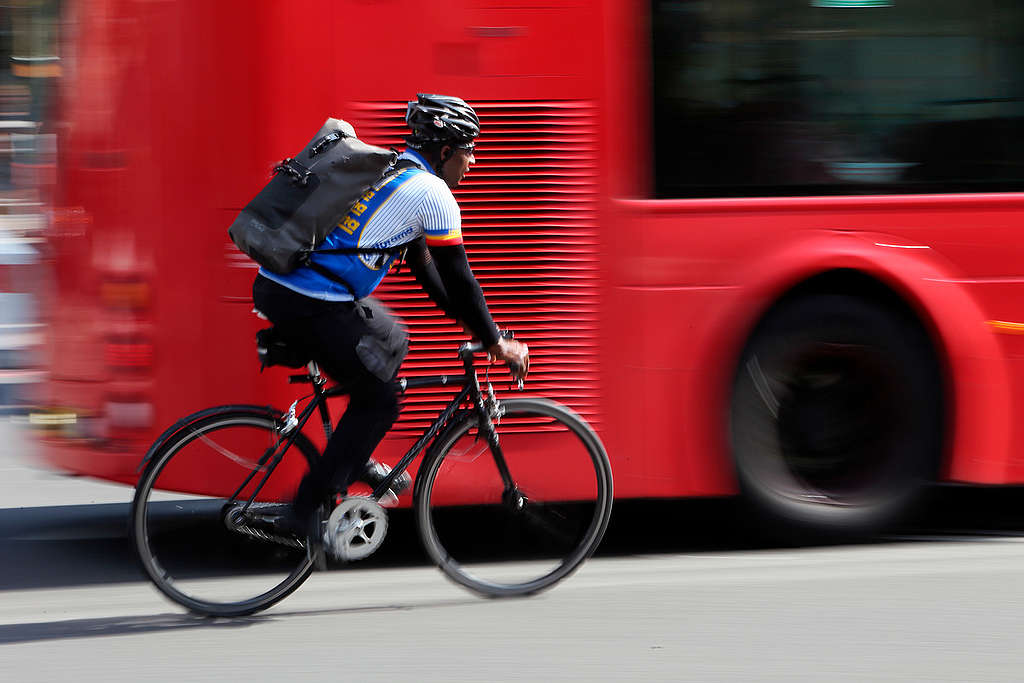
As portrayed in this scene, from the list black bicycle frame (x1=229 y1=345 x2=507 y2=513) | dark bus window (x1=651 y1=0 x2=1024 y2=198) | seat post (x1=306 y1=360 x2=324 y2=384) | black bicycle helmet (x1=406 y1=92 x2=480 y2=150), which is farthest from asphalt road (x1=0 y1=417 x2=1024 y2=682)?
black bicycle helmet (x1=406 y1=92 x2=480 y2=150)

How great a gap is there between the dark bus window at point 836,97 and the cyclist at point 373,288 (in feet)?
4.00

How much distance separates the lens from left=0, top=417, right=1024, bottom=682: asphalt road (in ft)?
13.6

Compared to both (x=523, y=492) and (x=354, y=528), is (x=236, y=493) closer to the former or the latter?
(x=354, y=528)

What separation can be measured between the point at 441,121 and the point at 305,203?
1.72 feet

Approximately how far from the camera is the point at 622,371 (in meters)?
5.48

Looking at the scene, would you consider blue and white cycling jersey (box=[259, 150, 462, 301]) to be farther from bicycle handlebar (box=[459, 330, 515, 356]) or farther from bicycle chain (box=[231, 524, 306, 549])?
bicycle chain (box=[231, 524, 306, 549])

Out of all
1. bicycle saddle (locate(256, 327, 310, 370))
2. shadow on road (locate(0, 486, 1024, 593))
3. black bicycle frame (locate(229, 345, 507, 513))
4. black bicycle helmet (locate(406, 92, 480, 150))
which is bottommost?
shadow on road (locate(0, 486, 1024, 593))

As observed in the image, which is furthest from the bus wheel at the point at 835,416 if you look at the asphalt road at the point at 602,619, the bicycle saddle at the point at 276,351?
the bicycle saddle at the point at 276,351

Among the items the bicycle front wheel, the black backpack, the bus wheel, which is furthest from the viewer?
the bus wheel

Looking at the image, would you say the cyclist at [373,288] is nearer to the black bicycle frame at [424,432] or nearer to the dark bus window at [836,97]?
the black bicycle frame at [424,432]

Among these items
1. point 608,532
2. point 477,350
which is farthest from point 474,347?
point 608,532

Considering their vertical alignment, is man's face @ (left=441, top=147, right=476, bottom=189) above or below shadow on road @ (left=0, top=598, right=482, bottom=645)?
above

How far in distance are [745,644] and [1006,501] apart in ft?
9.04

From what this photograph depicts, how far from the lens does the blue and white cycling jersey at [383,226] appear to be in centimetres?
439
